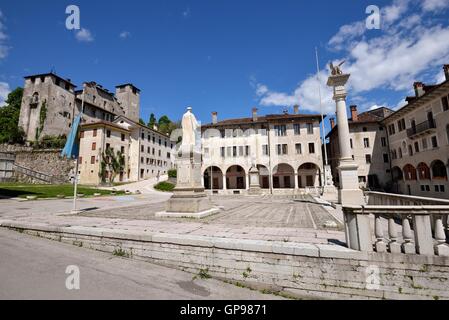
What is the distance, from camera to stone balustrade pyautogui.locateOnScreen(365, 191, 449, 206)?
252 inches

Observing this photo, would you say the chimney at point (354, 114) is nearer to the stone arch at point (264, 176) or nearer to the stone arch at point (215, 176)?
the stone arch at point (264, 176)

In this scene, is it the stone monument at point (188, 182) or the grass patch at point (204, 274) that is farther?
the stone monument at point (188, 182)

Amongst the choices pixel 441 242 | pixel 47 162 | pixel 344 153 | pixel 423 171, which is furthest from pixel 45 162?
pixel 423 171

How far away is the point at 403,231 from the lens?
425 centimetres

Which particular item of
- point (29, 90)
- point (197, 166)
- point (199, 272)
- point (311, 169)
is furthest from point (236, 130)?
point (29, 90)

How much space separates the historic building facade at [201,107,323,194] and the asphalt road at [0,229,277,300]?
97.6ft

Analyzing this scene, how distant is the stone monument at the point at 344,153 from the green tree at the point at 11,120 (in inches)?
2290

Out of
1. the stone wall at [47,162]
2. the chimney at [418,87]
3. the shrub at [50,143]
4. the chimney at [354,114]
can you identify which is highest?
the chimney at [418,87]

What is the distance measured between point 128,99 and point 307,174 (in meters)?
56.0

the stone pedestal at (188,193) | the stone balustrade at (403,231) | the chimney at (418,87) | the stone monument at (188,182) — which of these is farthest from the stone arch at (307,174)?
the stone balustrade at (403,231)

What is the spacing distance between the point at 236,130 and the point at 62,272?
118 ft

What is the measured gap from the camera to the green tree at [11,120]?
146 ft
